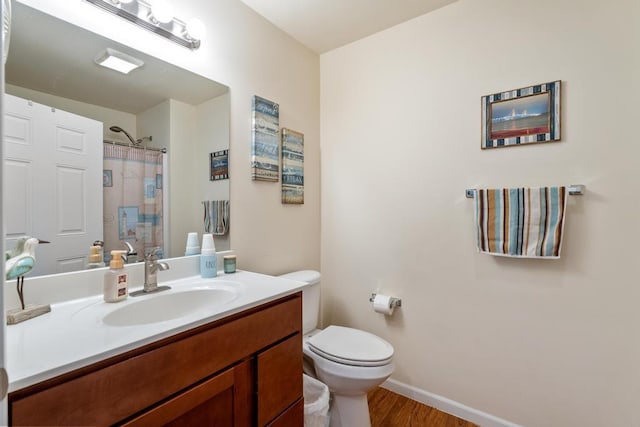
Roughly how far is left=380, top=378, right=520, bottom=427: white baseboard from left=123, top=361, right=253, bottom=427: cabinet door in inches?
48.2

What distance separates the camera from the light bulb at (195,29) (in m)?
1.33

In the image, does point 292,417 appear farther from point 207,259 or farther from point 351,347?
point 207,259

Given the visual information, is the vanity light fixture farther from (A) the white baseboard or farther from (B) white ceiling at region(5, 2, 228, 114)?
(A) the white baseboard

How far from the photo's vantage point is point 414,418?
165 cm

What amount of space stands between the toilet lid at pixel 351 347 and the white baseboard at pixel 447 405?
0.54 metres

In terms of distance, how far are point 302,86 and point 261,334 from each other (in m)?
1.66

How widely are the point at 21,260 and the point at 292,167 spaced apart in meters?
1.36

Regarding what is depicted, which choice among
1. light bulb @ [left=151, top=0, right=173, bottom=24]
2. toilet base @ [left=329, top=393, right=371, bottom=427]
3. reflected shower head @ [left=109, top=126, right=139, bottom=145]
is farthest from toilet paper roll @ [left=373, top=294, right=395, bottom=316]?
light bulb @ [left=151, top=0, right=173, bottom=24]

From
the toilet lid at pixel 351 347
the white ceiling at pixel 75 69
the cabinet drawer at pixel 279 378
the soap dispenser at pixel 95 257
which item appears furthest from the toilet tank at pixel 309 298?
the white ceiling at pixel 75 69

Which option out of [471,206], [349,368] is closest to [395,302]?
[349,368]

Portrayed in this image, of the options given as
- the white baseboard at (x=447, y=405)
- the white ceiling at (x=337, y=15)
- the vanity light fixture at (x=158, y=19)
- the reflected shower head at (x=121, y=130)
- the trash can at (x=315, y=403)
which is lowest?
the white baseboard at (x=447, y=405)

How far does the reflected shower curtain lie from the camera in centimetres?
115

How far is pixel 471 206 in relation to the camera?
1621 mm

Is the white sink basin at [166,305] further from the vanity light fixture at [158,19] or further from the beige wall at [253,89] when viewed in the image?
the vanity light fixture at [158,19]
